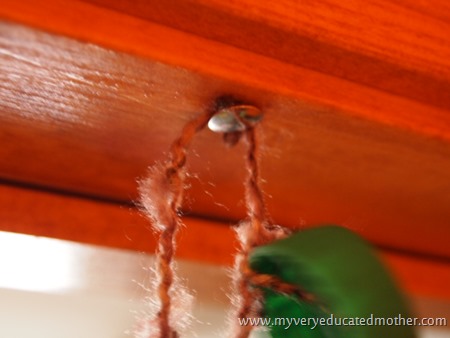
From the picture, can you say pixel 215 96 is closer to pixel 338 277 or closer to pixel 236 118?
pixel 236 118

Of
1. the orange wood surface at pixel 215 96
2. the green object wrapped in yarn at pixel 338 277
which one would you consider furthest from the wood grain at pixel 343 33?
the green object wrapped in yarn at pixel 338 277

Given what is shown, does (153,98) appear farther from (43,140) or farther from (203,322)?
(203,322)

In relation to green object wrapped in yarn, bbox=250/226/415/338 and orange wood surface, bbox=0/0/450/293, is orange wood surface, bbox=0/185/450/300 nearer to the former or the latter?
orange wood surface, bbox=0/0/450/293

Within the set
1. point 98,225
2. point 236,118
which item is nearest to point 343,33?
point 236,118

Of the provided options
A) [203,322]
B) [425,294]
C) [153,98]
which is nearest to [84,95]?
[153,98]

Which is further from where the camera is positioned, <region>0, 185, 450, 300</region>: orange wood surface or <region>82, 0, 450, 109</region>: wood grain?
<region>0, 185, 450, 300</region>: orange wood surface

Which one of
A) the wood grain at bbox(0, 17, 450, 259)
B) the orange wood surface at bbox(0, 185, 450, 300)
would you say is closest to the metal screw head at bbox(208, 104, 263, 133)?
the wood grain at bbox(0, 17, 450, 259)
